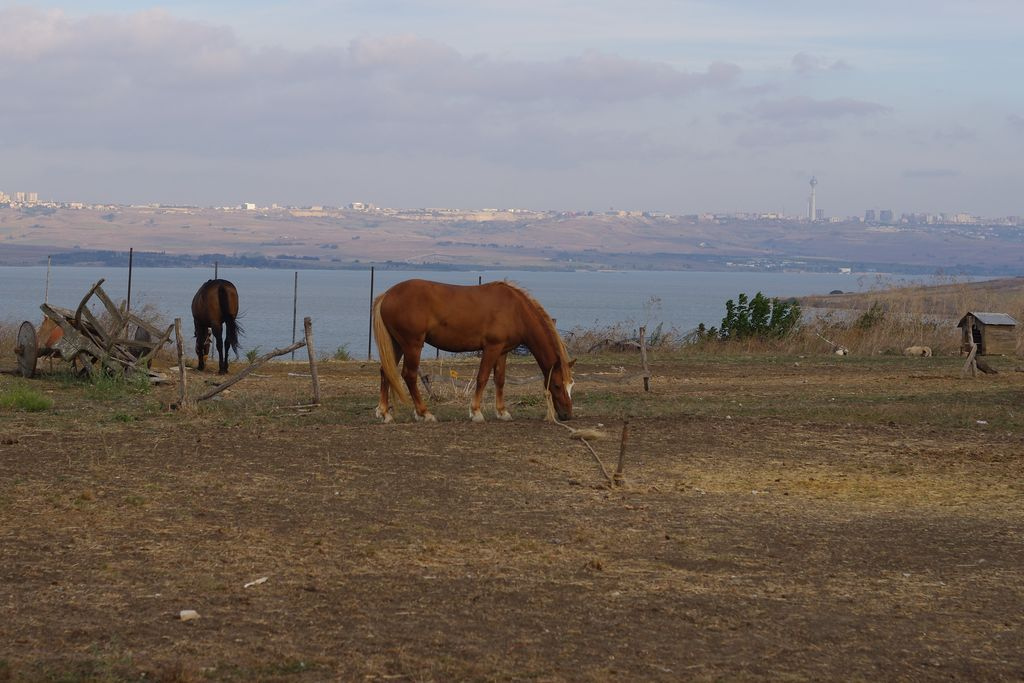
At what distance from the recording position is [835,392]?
769 inches

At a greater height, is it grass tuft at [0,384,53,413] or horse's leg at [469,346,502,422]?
horse's leg at [469,346,502,422]

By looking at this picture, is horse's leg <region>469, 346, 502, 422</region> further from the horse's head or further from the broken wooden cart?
the broken wooden cart

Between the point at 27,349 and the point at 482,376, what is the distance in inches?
314

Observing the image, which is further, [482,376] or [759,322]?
[759,322]

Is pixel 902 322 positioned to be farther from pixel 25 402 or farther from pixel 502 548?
pixel 502 548

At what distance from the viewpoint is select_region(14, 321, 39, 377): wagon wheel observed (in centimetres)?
1898

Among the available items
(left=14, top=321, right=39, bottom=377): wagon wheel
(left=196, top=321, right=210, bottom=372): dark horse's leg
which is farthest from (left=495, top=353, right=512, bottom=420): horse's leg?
(left=196, top=321, right=210, bottom=372): dark horse's leg

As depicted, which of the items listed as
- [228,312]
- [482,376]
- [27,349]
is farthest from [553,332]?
[228,312]

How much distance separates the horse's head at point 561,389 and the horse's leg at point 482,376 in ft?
2.35

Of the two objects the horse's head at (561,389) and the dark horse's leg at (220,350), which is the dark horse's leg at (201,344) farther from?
the horse's head at (561,389)

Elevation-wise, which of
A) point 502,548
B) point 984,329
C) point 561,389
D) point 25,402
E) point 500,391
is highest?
point 984,329

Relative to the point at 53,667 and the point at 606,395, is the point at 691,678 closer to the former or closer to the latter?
the point at 53,667

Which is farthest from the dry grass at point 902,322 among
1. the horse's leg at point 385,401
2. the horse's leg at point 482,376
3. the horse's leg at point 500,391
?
the horse's leg at point 385,401

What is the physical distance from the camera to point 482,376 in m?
15.0
